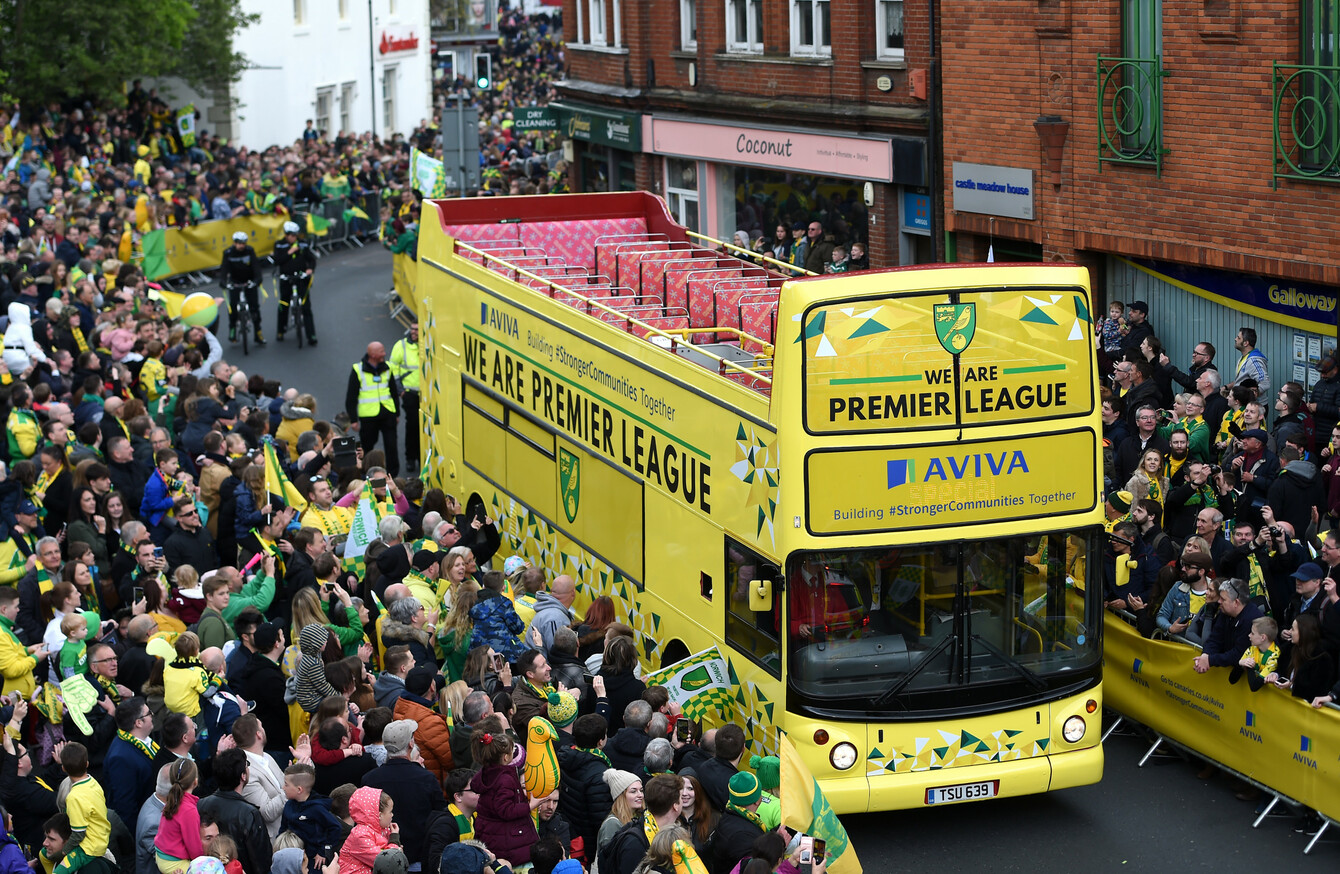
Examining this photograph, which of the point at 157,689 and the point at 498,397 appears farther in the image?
the point at 498,397

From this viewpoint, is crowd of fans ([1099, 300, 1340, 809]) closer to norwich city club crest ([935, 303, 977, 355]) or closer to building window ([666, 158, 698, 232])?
norwich city club crest ([935, 303, 977, 355])

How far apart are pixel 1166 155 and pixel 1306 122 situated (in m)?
1.95

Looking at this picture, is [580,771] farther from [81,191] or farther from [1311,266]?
[81,191]

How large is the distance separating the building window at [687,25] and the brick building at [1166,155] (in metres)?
7.99

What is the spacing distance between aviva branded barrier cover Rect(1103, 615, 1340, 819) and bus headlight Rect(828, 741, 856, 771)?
9.28 ft

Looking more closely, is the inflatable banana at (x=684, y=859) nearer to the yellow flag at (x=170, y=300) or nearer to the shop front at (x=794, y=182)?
the shop front at (x=794, y=182)

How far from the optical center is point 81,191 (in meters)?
32.6

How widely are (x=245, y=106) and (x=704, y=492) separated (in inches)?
1524

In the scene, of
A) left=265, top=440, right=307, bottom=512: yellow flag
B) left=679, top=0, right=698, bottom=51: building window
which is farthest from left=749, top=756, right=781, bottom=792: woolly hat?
left=679, top=0, right=698, bottom=51: building window

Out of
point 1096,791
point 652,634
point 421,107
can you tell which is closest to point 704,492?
point 652,634

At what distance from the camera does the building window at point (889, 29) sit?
22891 mm

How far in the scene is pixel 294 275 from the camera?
27266mm

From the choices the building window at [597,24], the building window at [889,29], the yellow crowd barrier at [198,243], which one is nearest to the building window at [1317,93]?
the building window at [889,29]

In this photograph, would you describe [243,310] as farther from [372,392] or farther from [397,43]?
[397,43]
